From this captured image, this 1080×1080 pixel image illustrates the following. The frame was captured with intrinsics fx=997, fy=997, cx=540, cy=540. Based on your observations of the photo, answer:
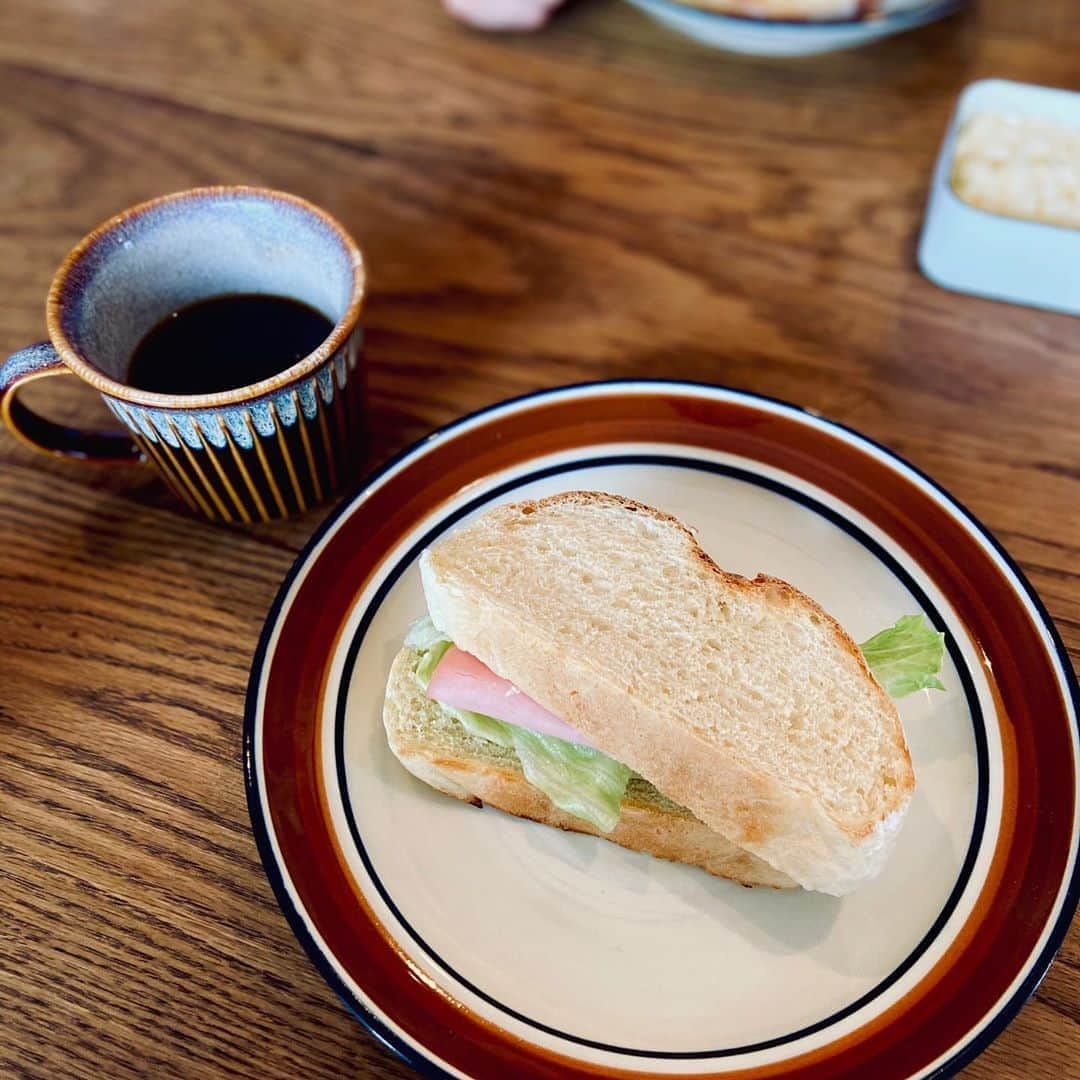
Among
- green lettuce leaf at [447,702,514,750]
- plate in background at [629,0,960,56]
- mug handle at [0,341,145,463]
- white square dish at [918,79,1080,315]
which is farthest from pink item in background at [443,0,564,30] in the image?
green lettuce leaf at [447,702,514,750]

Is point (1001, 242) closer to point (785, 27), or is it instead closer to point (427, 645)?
point (785, 27)

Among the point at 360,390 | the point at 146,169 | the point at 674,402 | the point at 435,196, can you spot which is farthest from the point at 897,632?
the point at 146,169

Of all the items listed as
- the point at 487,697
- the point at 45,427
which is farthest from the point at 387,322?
the point at 487,697

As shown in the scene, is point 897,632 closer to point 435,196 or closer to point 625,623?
point 625,623

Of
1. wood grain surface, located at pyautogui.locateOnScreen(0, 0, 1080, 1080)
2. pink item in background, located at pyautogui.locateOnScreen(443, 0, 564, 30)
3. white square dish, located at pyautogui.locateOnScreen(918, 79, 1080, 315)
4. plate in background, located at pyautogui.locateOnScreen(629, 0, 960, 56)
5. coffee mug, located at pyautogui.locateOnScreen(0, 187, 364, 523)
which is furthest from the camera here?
pink item in background, located at pyautogui.locateOnScreen(443, 0, 564, 30)

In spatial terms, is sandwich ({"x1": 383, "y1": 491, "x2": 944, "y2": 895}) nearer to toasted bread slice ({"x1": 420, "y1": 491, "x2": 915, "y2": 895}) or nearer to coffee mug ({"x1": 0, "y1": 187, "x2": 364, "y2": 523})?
toasted bread slice ({"x1": 420, "y1": 491, "x2": 915, "y2": 895})

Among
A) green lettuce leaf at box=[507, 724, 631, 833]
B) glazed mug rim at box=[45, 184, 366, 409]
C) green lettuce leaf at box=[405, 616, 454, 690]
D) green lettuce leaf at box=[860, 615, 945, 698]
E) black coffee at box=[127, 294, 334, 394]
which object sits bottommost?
green lettuce leaf at box=[507, 724, 631, 833]
